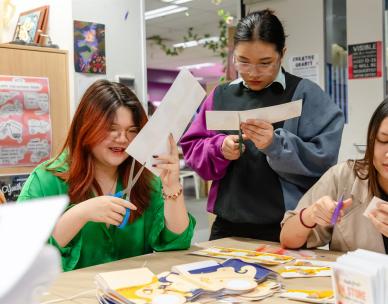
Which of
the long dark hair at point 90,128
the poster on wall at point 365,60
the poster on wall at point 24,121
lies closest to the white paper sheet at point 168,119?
the long dark hair at point 90,128

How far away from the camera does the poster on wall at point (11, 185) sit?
8.18 feet

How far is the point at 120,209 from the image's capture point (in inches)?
55.4

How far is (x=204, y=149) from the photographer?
182 cm

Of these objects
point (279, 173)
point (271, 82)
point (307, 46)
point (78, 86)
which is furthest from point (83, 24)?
point (307, 46)

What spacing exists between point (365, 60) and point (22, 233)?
3390 millimetres

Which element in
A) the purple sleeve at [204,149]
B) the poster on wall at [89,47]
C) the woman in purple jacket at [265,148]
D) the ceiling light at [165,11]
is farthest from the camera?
the ceiling light at [165,11]

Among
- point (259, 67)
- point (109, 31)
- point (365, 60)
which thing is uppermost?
point (109, 31)

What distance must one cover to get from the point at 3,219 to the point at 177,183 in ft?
3.79

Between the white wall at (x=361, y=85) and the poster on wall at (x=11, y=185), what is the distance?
2352 mm

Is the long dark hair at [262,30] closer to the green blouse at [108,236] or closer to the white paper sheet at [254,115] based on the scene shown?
the white paper sheet at [254,115]

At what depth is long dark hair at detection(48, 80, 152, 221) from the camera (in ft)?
5.18

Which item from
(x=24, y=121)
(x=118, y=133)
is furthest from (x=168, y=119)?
(x=24, y=121)

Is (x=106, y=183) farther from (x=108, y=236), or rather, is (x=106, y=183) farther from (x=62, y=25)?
(x=62, y=25)

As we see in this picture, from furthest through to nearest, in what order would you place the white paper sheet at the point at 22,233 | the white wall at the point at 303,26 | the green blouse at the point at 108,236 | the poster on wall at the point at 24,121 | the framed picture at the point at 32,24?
the white wall at the point at 303,26 < the framed picture at the point at 32,24 < the poster on wall at the point at 24,121 < the green blouse at the point at 108,236 < the white paper sheet at the point at 22,233
